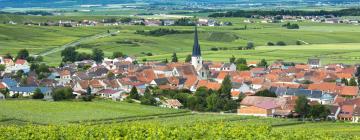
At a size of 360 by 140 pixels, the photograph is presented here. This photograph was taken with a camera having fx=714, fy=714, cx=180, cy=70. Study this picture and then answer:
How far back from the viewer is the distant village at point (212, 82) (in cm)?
6091

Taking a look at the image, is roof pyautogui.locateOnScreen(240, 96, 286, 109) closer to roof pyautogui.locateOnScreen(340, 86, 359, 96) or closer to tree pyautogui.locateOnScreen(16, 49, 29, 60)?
roof pyautogui.locateOnScreen(340, 86, 359, 96)

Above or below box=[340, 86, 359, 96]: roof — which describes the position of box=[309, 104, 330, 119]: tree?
above

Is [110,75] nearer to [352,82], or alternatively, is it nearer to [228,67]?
[228,67]

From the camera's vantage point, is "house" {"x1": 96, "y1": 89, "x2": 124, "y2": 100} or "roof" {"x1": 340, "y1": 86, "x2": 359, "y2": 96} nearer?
"roof" {"x1": 340, "y1": 86, "x2": 359, "y2": 96}

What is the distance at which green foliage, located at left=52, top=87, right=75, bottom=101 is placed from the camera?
6284 centimetres

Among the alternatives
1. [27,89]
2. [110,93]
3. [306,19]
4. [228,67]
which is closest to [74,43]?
[228,67]

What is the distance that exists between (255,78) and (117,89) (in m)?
15.9

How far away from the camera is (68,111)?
172 feet

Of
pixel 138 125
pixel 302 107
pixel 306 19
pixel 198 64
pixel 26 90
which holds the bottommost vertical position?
pixel 306 19

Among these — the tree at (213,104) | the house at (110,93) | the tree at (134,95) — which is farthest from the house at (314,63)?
the tree at (213,104)

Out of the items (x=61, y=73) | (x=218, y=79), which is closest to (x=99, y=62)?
(x=61, y=73)

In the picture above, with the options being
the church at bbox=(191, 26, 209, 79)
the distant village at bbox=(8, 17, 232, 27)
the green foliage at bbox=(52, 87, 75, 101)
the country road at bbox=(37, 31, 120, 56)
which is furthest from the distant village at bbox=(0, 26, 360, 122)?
the distant village at bbox=(8, 17, 232, 27)

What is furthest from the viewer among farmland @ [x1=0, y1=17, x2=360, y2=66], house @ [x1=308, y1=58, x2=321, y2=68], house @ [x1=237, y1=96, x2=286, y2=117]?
farmland @ [x1=0, y1=17, x2=360, y2=66]

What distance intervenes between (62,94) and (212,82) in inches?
741
